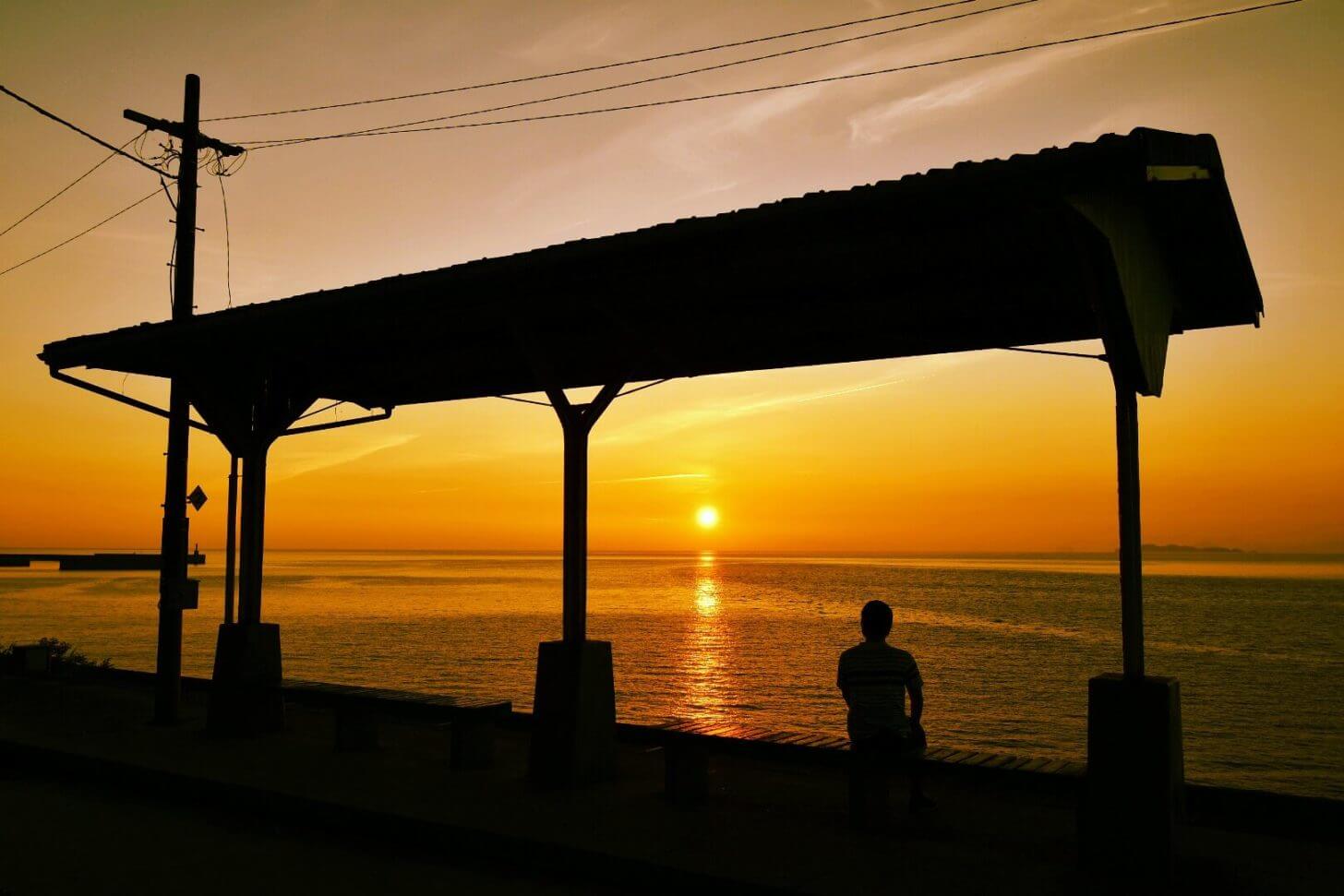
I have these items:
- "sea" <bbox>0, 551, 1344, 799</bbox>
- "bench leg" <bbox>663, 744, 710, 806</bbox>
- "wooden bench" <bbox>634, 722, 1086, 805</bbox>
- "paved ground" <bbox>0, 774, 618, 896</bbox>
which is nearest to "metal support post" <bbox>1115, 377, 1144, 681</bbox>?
"wooden bench" <bbox>634, 722, 1086, 805</bbox>

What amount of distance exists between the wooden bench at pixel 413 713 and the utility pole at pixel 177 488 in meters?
1.73

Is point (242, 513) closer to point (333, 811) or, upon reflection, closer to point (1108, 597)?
point (333, 811)

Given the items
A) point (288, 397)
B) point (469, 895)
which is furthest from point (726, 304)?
point (288, 397)

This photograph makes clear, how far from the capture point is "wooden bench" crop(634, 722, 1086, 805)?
6359mm

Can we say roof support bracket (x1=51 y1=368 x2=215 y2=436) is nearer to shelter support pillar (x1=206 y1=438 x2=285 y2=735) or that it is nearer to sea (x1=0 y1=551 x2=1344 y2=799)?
shelter support pillar (x1=206 y1=438 x2=285 y2=735)

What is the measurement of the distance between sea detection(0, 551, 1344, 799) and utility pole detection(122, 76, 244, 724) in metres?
10.1

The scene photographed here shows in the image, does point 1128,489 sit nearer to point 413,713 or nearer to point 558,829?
point 558,829

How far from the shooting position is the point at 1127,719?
5449 millimetres

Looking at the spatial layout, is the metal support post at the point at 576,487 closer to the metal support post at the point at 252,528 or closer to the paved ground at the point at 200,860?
the paved ground at the point at 200,860

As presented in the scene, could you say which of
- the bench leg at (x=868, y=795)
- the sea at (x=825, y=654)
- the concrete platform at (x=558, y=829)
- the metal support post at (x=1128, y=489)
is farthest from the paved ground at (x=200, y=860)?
the sea at (x=825, y=654)

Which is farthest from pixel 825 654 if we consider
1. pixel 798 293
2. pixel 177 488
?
pixel 798 293

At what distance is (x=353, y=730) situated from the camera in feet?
30.2

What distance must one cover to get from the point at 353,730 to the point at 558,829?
3.45 m

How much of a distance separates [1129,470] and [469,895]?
14.2ft
